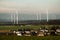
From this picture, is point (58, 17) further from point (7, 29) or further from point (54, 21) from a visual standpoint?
point (7, 29)

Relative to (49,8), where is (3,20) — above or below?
below

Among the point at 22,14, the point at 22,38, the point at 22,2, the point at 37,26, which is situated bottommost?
the point at 22,38

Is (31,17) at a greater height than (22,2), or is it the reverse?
(22,2)

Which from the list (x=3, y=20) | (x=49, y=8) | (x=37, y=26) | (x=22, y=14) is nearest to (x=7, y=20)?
(x=3, y=20)

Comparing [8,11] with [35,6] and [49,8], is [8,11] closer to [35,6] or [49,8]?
[35,6]

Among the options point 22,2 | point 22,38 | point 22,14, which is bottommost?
point 22,38

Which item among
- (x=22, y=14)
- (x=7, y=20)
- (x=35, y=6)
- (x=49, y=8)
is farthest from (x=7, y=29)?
(x=49, y=8)

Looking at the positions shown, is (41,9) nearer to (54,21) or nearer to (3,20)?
(54,21)
